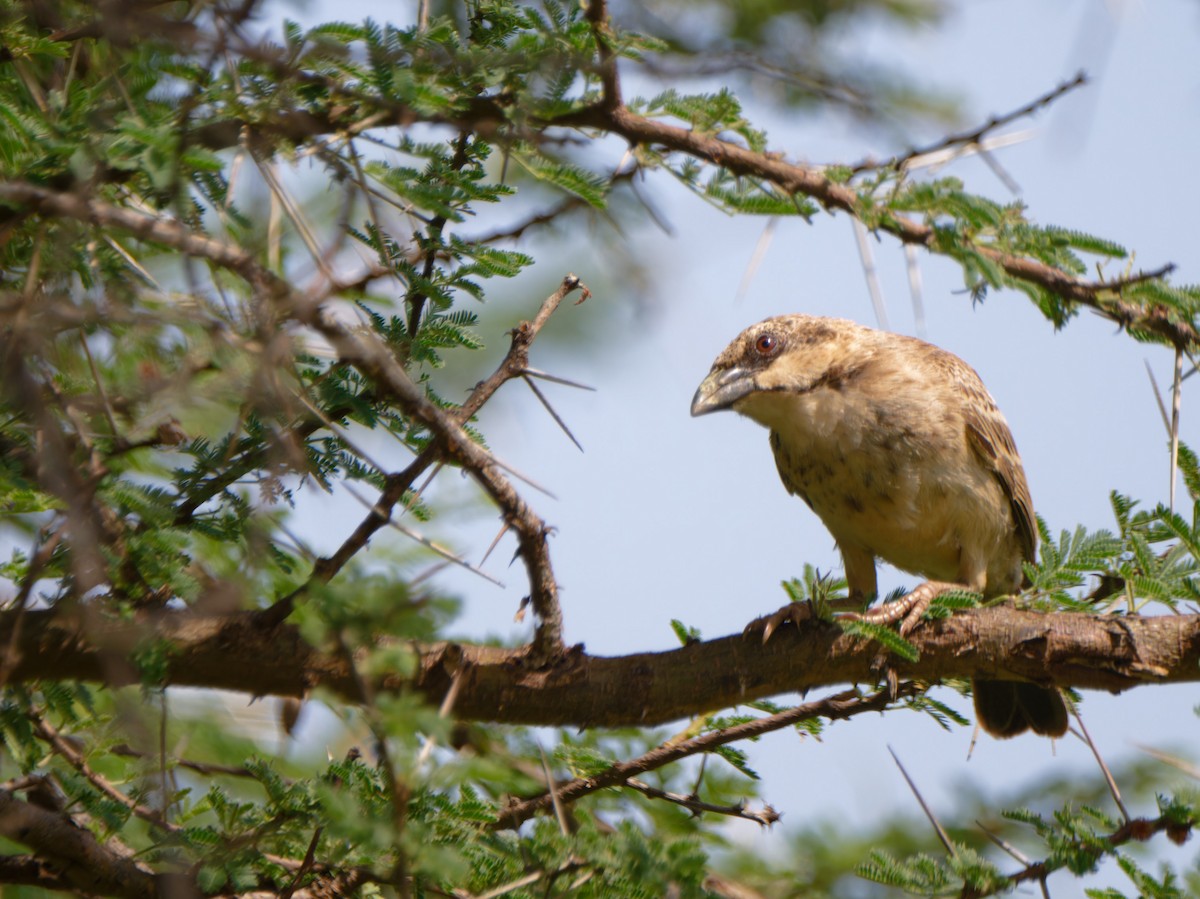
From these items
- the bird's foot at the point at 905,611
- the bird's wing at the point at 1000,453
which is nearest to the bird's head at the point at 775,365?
the bird's wing at the point at 1000,453

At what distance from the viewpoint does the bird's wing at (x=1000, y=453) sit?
4898mm

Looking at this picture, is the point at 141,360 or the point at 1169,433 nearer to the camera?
the point at 1169,433

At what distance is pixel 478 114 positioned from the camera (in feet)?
10.0

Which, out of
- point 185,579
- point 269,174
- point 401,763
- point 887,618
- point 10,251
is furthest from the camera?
point 887,618

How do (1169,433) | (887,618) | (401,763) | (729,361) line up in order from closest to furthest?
(401,763)
(1169,433)
(887,618)
(729,361)

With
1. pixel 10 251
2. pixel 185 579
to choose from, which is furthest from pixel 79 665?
pixel 10 251

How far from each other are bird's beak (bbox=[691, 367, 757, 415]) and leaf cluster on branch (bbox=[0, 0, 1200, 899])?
1.23m

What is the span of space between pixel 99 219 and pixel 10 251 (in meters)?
1.15

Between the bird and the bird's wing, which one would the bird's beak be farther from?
the bird's wing

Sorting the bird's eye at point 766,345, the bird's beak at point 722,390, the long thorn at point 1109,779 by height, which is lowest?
the long thorn at point 1109,779

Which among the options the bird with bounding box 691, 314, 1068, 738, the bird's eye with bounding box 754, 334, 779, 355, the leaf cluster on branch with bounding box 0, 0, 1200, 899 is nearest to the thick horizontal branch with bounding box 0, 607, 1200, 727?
the leaf cluster on branch with bounding box 0, 0, 1200, 899

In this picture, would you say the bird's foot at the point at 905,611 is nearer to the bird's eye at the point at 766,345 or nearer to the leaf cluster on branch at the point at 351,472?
the leaf cluster on branch at the point at 351,472

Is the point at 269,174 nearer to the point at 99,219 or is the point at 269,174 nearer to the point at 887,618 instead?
the point at 99,219

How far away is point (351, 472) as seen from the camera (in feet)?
9.47
